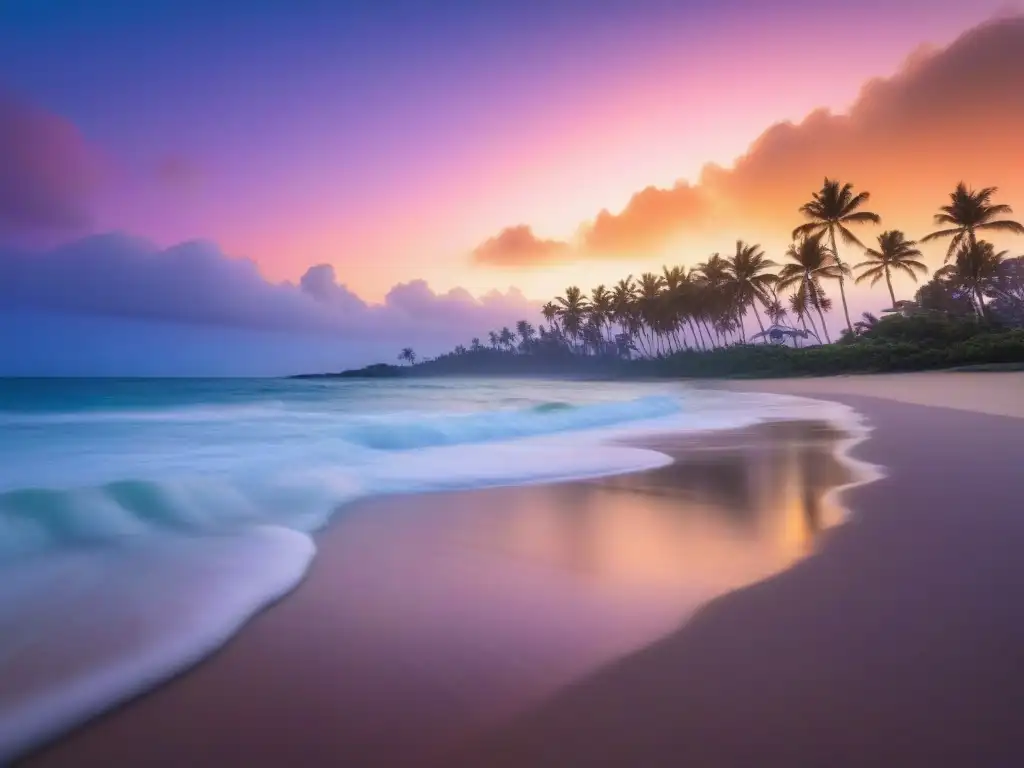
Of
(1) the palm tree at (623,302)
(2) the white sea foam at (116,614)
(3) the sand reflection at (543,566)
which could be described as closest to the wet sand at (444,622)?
(3) the sand reflection at (543,566)

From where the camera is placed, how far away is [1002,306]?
4500cm

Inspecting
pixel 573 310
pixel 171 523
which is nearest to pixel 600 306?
pixel 573 310

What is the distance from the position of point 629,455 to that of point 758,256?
48.0 metres

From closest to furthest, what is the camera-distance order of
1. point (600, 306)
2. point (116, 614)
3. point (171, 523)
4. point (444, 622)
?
point (444, 622) < point (116, 614) < point (171, 523) < point (600, 306)

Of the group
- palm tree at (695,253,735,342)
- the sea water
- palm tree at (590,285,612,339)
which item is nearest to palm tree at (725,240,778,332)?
palm tree at (695,253,735,342)

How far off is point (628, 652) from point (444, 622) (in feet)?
2.53

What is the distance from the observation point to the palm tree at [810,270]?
41562 mm

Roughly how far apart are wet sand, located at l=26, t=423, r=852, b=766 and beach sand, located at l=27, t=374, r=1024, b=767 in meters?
0.01

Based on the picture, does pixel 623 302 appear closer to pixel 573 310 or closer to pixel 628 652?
pixel 573 310

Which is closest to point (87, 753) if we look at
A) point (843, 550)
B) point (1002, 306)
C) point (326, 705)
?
point (326, 705)

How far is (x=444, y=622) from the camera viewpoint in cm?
246

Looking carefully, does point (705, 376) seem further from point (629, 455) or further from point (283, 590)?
point (283, 590)

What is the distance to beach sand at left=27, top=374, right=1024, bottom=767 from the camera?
162cm

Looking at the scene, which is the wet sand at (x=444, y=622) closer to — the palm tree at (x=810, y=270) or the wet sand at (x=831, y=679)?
the wet sand at (x=831, y=679)
